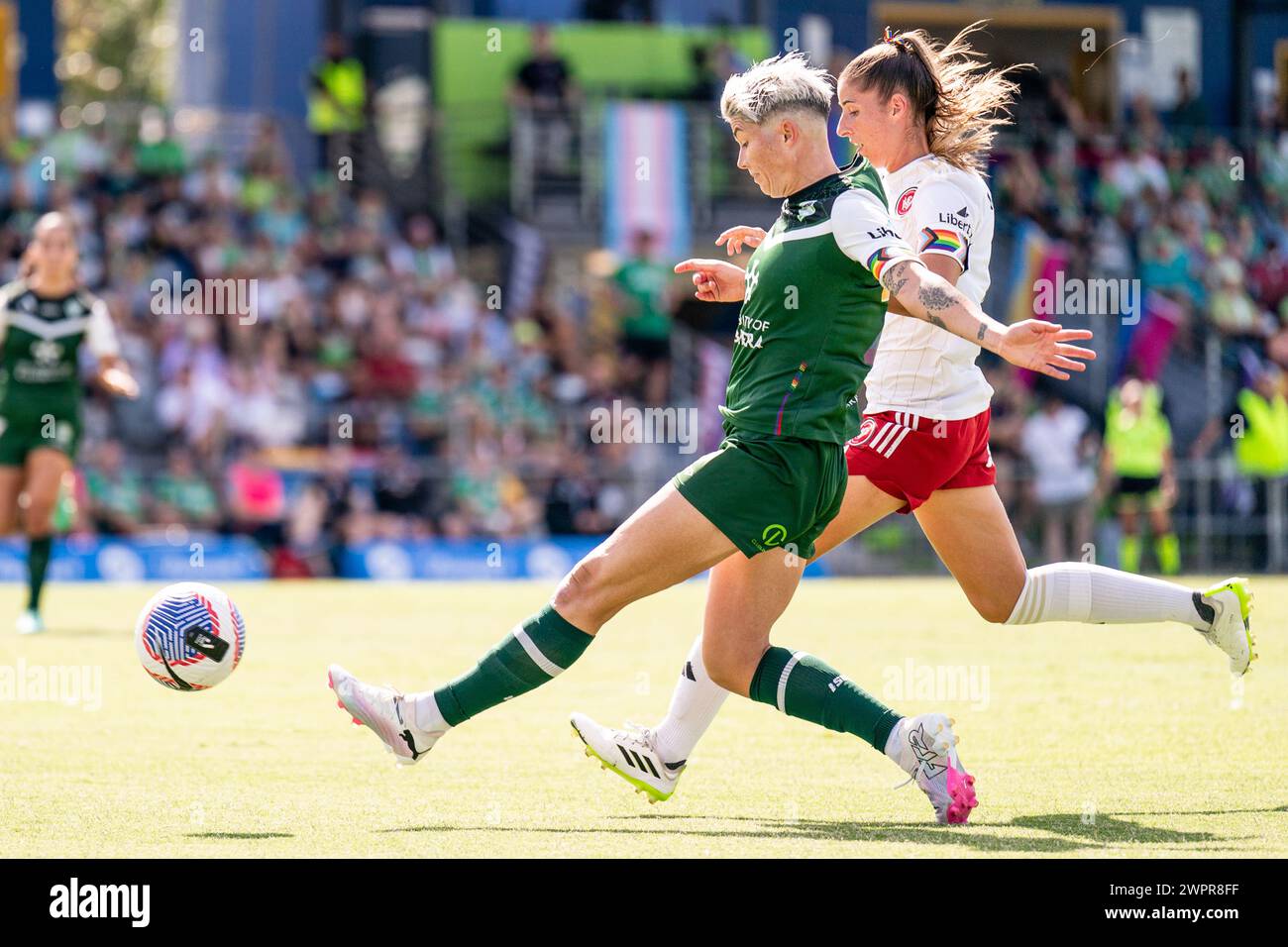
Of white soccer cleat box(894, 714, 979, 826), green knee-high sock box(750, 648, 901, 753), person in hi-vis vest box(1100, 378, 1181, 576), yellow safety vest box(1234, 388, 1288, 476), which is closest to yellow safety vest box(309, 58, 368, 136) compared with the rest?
person in hi-vis vest box(1100, 378, 1181, 576)

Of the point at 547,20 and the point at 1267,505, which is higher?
the point at 547,20

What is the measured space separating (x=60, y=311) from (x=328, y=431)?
8406mm

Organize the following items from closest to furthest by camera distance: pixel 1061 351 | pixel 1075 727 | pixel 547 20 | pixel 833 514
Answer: pixel 1061 351, pixel 833 514, pixel 1075 727, pixel 547 20

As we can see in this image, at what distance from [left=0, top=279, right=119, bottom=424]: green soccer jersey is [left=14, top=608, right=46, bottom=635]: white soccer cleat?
1394 millimetres

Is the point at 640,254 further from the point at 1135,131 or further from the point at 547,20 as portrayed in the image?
the point at 1135,131

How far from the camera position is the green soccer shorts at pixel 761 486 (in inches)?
244

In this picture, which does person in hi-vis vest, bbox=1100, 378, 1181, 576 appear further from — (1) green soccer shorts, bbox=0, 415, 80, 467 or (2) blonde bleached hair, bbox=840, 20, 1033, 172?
(2) blonde bleached hair, bbox=840, 20, 1033, 172

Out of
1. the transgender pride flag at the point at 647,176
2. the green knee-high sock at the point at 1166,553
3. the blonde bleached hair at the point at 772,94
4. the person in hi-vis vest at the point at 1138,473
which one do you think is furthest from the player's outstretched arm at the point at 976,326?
the transgender pride flag at the point at 647,176

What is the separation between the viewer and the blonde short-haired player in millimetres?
7051

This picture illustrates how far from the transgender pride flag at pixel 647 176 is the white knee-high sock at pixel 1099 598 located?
18.0m

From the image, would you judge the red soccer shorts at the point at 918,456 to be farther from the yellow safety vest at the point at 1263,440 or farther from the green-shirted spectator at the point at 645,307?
the yellow safety vest at the point at 1263,440

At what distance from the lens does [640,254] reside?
2528cm
